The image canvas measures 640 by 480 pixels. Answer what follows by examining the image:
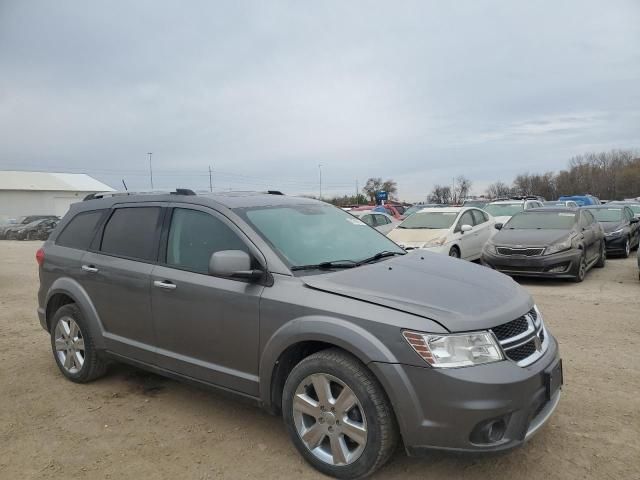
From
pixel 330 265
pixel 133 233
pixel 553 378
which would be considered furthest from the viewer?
pixel 133 233

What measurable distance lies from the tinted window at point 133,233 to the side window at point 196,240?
214mm

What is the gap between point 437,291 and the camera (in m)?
3.04

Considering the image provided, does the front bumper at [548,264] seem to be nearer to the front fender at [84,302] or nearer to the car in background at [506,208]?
the front fender at [84,302]

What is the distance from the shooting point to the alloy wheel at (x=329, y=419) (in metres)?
2.84

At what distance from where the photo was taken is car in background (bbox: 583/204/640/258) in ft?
42.1

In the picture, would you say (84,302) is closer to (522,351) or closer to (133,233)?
(133,233)

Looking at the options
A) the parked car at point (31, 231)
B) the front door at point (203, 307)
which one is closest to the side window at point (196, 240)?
the front door at point (203, 307)

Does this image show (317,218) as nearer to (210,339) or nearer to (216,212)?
(216,212)

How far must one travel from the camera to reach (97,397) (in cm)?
430

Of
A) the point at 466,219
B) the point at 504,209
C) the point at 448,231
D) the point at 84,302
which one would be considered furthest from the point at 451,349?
the point at 504,209

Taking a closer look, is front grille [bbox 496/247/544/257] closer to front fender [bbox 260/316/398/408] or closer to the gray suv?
the gray suv

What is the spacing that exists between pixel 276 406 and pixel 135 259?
5.73 feet

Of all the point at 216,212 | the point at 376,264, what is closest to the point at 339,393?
the point at 376,264

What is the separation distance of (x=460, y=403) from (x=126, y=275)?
9.16ft
